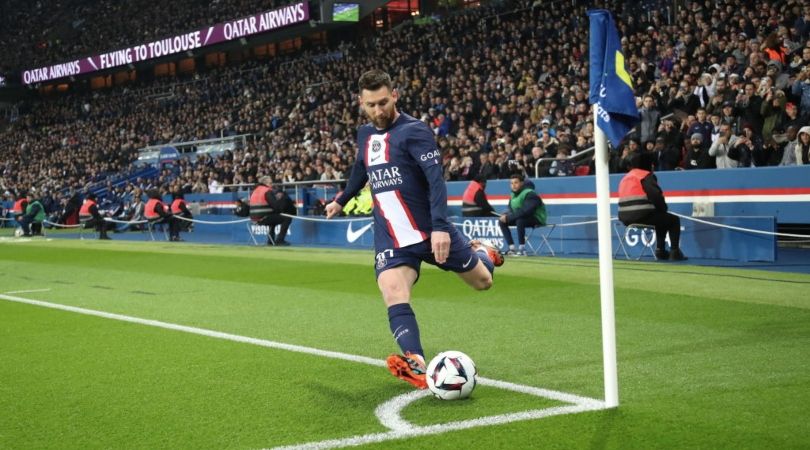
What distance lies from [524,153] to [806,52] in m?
6.89

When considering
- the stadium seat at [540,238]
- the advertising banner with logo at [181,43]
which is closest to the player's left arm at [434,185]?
the stadium seat at [540,238]

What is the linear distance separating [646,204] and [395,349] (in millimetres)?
8977

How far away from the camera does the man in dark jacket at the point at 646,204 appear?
1533 centimetres

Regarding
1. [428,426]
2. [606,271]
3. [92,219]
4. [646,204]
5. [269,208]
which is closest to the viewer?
[428,426]

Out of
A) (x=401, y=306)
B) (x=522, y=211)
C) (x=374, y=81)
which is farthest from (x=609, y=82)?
(x=522, y=211)

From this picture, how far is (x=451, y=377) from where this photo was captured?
17.9 feet

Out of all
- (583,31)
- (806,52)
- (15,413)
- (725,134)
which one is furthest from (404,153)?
(583,31)

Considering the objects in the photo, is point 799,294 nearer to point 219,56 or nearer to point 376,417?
point 376,417

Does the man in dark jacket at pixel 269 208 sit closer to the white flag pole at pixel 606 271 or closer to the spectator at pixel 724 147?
the spectator at pixel 724 147

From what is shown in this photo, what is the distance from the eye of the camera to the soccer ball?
546cm

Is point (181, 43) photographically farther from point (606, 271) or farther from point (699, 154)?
point (606, 271)

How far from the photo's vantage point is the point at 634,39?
2309cm

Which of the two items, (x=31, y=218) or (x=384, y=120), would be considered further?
(x=31, y=218)

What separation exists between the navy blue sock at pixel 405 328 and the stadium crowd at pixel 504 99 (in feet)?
38.6
